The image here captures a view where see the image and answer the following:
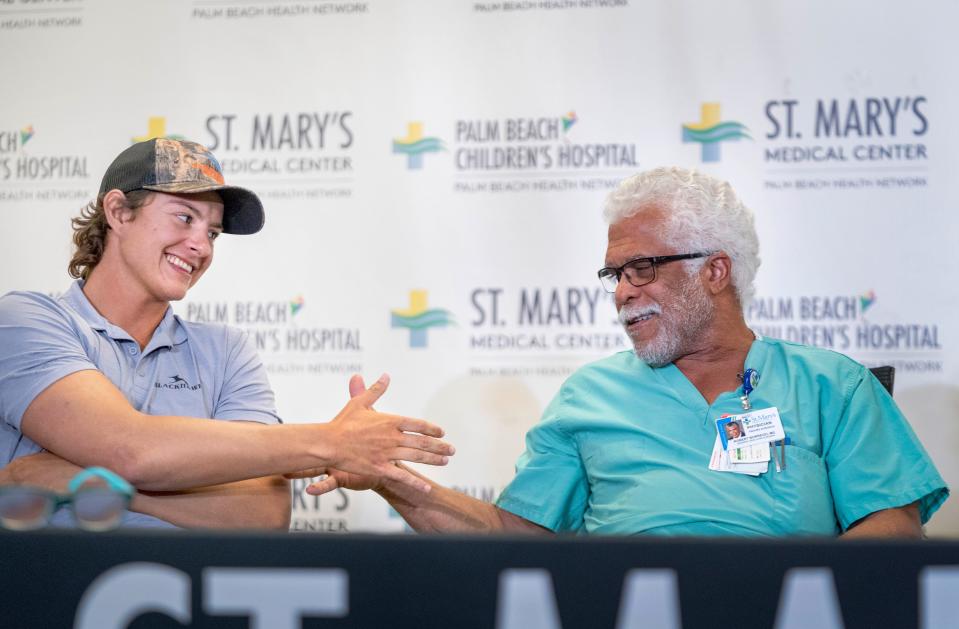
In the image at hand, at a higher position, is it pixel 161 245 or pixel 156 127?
pixel 156 127

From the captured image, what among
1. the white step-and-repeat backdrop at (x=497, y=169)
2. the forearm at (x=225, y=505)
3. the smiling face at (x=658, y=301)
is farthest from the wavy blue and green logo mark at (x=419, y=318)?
the forearm at (x=225, y=505)

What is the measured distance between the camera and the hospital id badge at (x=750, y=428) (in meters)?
1.74

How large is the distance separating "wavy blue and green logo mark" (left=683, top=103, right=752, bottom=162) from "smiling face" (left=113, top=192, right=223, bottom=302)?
161cm

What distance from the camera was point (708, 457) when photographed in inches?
69.6

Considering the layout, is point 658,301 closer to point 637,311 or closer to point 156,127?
point 637,311

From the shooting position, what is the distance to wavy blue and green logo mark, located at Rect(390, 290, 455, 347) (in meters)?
2.87

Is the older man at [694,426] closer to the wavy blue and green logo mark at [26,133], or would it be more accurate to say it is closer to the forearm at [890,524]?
the forearm at [890,524]

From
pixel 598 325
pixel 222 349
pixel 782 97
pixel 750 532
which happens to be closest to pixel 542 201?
pixel 598 325

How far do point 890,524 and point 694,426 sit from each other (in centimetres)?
39

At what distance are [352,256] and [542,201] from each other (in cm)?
64

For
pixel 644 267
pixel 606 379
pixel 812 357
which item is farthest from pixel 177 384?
pixel 812 357

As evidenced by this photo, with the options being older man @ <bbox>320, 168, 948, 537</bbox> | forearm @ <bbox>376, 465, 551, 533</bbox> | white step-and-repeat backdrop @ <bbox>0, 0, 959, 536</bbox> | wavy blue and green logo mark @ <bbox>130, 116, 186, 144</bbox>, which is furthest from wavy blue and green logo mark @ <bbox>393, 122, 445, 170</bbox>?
forearm @ <bbox>376, 465, 551, 533</bbox>

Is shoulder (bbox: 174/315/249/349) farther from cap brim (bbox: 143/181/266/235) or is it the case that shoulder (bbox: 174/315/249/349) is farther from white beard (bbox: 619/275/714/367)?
white beard (bbox: 619/275/714/367)

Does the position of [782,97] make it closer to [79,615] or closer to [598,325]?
[598,325]
